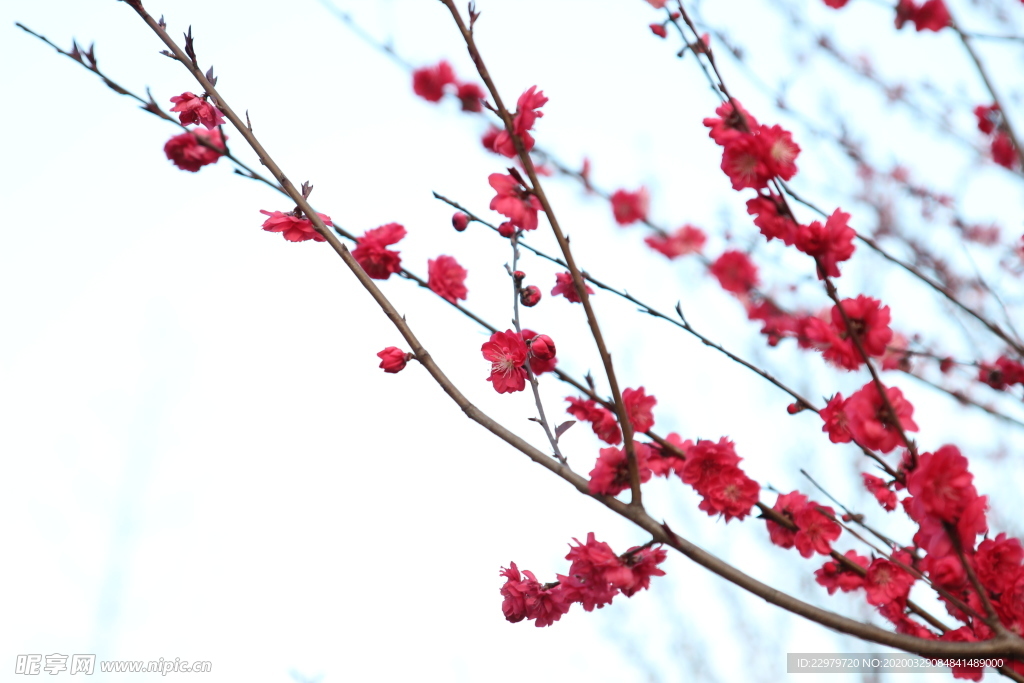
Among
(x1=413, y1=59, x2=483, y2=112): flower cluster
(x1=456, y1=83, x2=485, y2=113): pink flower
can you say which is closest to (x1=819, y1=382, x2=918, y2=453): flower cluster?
(x1=456, y1=83, x2=485, y2=113): pink flower

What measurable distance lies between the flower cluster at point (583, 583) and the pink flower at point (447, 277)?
70cm

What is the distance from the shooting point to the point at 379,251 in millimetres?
1941

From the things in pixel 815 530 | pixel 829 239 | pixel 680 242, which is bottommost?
pixel 815 530

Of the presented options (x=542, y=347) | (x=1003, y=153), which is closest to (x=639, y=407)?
(x=542, y=347)

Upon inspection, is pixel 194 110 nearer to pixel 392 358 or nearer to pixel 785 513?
pixel 392 358

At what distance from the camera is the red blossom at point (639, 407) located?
1.72 meters

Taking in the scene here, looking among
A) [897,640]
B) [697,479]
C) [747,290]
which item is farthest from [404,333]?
[747,290]

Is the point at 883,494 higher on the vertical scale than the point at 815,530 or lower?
higher

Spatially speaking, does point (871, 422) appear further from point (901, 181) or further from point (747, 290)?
point (901, 181)

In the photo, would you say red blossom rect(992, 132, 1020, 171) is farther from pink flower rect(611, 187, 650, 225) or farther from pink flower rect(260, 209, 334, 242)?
pink flower rect(260, 209, 334, 242)

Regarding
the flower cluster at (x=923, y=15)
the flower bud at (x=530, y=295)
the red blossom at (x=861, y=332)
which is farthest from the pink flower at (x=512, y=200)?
the flower cluster at (x=923, y=15)

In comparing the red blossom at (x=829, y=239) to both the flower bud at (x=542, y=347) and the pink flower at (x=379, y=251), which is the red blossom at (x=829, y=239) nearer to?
the flower bud at (x=542, y=347)

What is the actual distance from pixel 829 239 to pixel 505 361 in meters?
0.65

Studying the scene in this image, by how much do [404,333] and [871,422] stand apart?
79 cm
